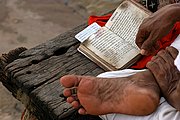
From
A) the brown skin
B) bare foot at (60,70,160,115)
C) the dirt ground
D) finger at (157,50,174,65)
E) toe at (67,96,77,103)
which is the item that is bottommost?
the dirt ground

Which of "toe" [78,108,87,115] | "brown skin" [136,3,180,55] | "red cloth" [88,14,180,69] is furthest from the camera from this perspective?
"red cloth" [88,14,180,69]

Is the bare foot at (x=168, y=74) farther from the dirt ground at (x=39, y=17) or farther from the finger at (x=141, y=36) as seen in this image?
the dirt ground at (x=39, y=17)

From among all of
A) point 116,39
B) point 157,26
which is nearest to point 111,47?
point 116,39

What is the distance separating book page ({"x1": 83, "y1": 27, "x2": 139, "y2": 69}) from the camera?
1.79 m

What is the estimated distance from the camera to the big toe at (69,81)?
4.84 ft

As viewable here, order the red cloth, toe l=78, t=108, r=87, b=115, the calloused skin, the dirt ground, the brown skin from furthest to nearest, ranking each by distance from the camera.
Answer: the dirt ground < the red cloth < the brown skin < toe l=78, t=108, r=87, b=115 < the calloused skin

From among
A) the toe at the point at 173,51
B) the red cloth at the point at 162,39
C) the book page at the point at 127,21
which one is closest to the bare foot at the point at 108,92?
the toe at the point at 173,51

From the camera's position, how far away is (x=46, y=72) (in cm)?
178

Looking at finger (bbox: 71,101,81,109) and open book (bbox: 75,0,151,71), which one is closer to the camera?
finger (bbox: 71,101,81,109)

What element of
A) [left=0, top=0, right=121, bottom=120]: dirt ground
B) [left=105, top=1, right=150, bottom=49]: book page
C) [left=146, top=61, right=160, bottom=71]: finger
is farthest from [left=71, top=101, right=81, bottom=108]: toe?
[left=0, top=0, right=121, bottom=120]: dirt ground

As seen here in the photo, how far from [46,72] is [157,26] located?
0.44 meters

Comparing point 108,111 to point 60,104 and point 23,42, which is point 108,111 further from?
point 23,42

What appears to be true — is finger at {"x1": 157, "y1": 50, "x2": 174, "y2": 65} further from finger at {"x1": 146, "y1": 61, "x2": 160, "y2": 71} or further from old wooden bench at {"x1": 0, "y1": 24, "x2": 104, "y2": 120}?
old wooden bench at {"x1": 0, "y1": 24, "x2": 104, "y2": 120}

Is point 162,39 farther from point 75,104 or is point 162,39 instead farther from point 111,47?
point 75,104
